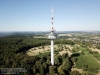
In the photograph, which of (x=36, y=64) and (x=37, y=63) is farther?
(x=37, y=63)

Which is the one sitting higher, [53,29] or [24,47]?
[53,29]

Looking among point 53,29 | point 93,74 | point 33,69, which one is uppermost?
point 53,29

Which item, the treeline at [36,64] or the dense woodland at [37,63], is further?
the treeline at [36,64]

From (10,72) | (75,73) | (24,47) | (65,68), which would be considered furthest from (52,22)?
(24,47)

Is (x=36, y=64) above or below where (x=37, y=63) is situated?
below

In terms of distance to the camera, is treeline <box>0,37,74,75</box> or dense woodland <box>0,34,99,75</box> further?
treeline <box>0,37,74,75</box>

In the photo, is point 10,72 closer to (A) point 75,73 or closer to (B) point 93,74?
(A) point 75,73

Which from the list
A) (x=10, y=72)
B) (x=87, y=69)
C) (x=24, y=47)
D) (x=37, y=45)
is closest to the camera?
(x=10, y=72)

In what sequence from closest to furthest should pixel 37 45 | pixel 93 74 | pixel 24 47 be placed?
pixel 93 74, pixel 24 47, pixel 37 45

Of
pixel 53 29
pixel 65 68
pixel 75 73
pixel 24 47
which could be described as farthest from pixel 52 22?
pixel 24 47

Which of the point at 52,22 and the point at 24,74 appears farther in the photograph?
the point at 52,22
